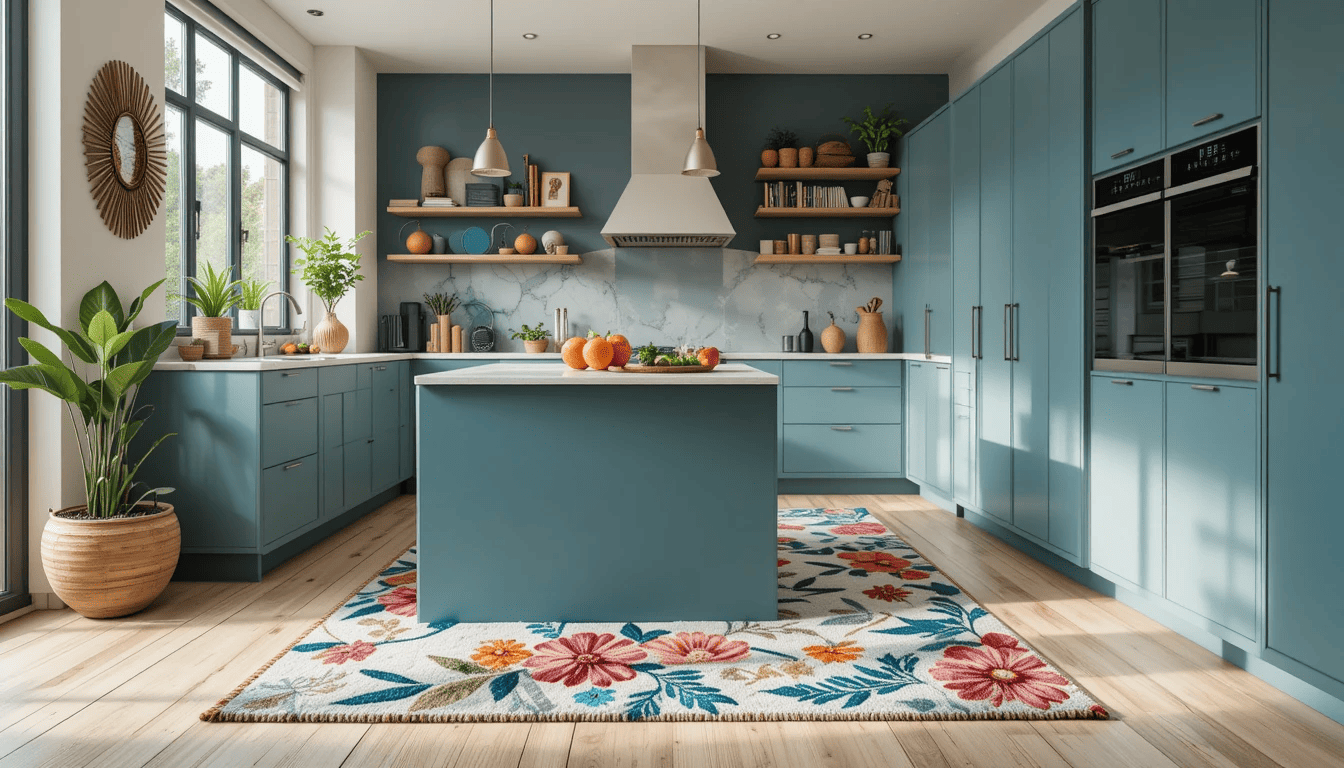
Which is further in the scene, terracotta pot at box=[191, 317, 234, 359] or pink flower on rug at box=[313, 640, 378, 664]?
terracotta pot at box=[191, 317, 234, 359]

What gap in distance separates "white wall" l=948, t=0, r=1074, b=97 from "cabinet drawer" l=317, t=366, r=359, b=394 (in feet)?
11.9

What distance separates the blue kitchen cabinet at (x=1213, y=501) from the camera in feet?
7.59

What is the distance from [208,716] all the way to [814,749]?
1484mm

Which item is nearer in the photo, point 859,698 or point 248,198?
point 859,698

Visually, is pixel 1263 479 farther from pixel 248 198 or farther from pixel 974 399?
pixel 248 198

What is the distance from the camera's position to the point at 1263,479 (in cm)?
225

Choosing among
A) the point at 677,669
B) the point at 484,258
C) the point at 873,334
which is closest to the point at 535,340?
the point at 484,258

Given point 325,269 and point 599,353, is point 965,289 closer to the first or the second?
point 599,353

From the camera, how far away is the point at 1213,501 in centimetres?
247

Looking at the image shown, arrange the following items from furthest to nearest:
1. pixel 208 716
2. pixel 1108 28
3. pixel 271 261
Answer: pixel 271 261 < pixel 1108 28 < pixel 208 716

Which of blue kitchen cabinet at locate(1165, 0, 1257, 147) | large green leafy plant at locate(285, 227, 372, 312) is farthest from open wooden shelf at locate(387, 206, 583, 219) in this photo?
blue kitchen cabinet at locate(1165, 0, 1257, 147)

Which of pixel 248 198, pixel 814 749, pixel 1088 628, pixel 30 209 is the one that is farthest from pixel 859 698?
pixel 248 198

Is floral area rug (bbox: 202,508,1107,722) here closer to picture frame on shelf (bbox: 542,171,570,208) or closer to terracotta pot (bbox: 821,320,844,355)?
terracotta pot (bbox: 821,320,844,355)

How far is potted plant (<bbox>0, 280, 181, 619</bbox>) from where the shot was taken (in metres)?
2.74
